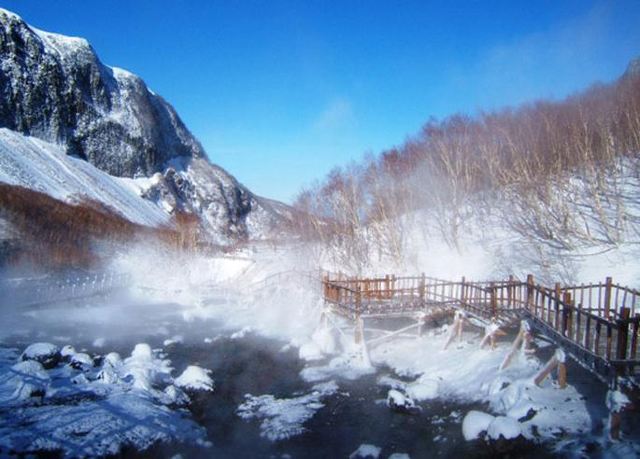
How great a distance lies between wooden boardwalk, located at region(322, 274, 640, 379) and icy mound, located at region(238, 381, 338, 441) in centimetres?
477

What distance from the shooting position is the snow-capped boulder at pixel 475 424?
955 cm

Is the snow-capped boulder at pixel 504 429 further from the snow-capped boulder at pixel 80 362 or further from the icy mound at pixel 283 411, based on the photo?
the snow-capped boulder at pixel 80 362

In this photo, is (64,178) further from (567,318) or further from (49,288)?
(567,318)

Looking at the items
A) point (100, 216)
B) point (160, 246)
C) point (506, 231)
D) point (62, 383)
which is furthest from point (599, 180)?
point (100, 216)

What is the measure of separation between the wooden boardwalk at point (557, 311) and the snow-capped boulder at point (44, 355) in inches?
398

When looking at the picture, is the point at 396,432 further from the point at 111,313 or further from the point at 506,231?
the point at 506,231

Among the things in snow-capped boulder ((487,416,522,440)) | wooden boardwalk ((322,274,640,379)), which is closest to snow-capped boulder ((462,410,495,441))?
snow-capped boulder ((487,416,522,440))

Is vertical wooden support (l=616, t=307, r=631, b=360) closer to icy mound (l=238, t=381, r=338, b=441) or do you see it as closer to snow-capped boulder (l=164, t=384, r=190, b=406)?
icy mound (l=238, t=381, r=338, b=441)

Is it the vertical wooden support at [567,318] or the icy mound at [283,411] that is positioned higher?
the vertical wooden support at [567,318]

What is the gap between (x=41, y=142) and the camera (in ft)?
220

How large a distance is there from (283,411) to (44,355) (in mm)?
8083

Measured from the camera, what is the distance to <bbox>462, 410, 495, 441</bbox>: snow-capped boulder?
9.55m

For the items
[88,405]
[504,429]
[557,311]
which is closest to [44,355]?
[88,405]

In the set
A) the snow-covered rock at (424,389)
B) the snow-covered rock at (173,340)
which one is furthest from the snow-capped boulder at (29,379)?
the snow-covered rock at (424,389)
